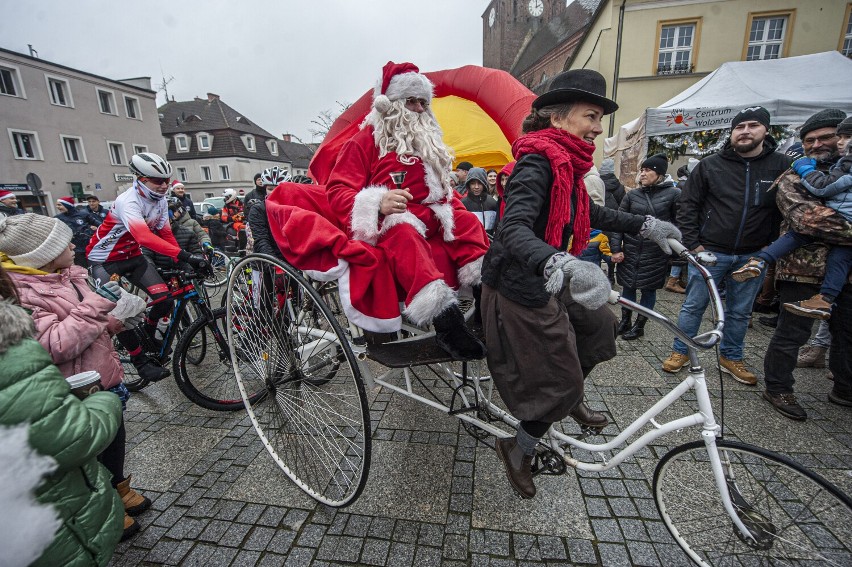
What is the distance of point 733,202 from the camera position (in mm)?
3109

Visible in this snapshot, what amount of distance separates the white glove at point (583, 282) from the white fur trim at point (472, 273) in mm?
848

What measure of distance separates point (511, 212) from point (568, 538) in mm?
1641

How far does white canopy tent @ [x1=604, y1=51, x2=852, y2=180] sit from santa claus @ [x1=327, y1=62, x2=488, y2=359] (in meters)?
7.39

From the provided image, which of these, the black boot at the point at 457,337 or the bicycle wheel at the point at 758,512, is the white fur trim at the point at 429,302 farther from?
the bicycle wheel at the point at 758,512

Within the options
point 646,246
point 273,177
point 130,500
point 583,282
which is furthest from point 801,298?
point 273,177

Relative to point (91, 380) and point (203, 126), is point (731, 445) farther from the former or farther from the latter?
point (203, 126)

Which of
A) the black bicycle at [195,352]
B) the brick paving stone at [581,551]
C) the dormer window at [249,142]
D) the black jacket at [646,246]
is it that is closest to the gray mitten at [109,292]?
the black bicycle at [195,352]

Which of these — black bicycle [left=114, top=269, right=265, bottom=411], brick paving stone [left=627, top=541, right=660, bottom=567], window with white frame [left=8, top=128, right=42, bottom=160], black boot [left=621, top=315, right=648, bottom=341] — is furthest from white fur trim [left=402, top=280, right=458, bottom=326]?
window with white frame [left=8, top=128, right=42, bottom=160]

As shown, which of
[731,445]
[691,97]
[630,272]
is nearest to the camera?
[731,445]

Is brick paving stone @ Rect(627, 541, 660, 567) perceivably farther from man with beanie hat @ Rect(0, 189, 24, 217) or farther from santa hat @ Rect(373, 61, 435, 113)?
man with beanie hat @ Rect(0, 189, 24, 217)

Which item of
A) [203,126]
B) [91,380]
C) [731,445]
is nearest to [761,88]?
[731,445]

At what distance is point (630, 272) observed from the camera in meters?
4.26

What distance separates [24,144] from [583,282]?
33.4 meters

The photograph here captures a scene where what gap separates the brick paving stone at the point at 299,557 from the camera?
1872 mm
